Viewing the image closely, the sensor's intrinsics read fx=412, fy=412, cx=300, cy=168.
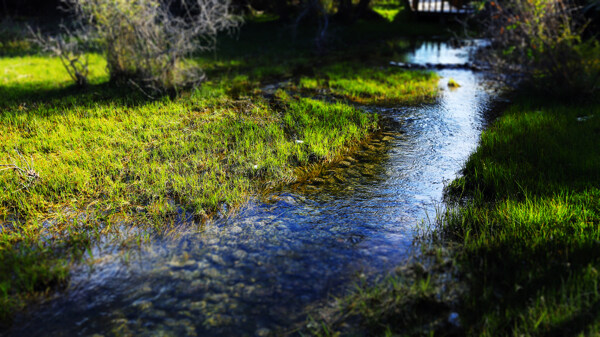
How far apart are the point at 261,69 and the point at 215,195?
21.4ft

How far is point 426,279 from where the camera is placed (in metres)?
2.77

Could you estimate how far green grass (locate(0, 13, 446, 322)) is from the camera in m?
3.40

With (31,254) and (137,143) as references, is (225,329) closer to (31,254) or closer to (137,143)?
(31,254)

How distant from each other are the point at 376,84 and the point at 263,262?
6.20 metres

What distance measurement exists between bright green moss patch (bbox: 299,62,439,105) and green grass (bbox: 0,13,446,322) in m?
0.06

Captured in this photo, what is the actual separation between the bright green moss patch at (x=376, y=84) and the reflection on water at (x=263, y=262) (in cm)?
298

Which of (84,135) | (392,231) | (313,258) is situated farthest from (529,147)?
(84,135)

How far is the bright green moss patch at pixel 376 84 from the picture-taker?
25.0 feet

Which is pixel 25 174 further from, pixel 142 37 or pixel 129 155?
pixel 142 37

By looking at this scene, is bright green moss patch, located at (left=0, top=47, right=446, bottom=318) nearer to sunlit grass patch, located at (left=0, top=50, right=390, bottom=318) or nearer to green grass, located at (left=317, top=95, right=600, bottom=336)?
sunlit grass patch, located at (left=0, top=50, right=390, bottom=318)

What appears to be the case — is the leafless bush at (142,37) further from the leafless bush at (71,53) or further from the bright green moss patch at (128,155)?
the bright green moss patch at (128,155)

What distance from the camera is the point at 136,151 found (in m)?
4.93

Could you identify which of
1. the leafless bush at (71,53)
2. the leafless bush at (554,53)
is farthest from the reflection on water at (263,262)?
the leafless bush at (71,53)

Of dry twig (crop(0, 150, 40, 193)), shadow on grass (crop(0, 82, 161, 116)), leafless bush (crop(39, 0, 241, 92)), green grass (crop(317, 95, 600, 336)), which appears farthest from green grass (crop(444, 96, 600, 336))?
shadow on grass (crop(0, 82, 161, 116))
